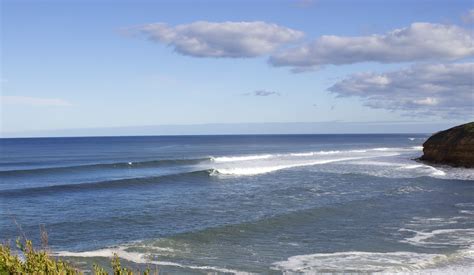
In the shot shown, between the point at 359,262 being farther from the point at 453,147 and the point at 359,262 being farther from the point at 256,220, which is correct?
the point at 453,147

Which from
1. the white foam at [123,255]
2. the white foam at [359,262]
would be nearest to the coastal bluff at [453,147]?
the white foam at [359,262]

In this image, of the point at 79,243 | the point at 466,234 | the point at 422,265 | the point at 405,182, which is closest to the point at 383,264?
the point at 422,265

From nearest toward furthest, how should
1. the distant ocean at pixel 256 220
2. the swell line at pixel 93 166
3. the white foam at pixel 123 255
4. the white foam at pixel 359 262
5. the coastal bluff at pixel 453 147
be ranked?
the white foam at pixel 359 262, the white foam at pixel 123 255, the distant ocean at pixel 256 220, the coastal bluff at pixel 453 147, the swell line at pixel 93 166

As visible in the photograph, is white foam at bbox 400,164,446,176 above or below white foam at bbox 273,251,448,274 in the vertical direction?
above

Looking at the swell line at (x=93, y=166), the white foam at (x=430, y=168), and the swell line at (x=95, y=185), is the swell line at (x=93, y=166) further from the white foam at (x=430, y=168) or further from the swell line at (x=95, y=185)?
the white foam at (x=430, y=168)

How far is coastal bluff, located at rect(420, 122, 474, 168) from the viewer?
43.5 metres

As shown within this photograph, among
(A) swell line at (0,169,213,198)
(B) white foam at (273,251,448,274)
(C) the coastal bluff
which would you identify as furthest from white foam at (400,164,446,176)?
(B) white foam at (273,251,448,274)

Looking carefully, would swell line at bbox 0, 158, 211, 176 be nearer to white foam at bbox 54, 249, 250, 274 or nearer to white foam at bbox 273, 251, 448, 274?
white foam at bbox 54, 249, 250, 274

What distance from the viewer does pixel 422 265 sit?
14.1 meters

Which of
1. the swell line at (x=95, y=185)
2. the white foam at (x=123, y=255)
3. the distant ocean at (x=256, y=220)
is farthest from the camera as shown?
the swell line at (x=95, y=185)

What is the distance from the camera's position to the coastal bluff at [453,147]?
1711 inches

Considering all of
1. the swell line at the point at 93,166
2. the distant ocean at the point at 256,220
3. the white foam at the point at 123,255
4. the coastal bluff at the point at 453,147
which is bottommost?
the white foam at the point at 123,255

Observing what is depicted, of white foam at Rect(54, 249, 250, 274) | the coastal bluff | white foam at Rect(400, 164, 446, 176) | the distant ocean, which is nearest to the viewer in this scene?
white foam at Rect(54, 249, 250, 274)

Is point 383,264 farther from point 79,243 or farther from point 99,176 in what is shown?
point 99,176
